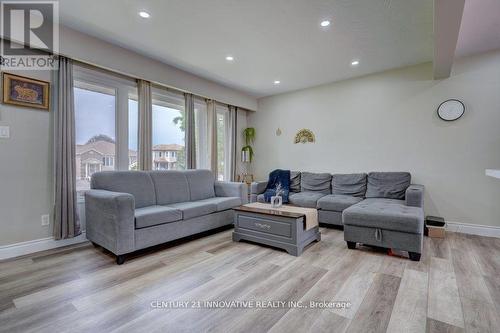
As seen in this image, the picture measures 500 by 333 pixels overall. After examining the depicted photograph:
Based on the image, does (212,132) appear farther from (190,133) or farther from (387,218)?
(387,218)

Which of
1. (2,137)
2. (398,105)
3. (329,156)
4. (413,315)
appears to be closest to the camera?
(413,315)

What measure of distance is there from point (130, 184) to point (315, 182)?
3209mm

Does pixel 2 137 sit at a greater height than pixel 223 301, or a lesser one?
greater

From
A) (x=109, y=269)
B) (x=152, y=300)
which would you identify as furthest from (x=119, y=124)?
(x=152, y=300)

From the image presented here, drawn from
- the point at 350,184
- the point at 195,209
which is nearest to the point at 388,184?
the point at 350,184

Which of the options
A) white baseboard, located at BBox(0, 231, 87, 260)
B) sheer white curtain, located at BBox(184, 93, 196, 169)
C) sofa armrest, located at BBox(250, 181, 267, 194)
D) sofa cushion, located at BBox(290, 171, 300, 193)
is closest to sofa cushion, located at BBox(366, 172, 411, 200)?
sofa cushion, located at BBox(290, 171, 300, 193)

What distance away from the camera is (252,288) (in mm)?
1979

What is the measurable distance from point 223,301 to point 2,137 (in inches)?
115

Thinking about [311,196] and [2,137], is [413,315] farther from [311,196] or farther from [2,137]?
[2,137]

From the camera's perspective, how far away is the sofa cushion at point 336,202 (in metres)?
3.69

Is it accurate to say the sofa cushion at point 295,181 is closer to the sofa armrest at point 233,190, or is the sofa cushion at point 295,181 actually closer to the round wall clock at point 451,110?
the sofa armrest at point 233,190

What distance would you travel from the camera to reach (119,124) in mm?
3545

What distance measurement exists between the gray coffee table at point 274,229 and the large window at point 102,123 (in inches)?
79.2

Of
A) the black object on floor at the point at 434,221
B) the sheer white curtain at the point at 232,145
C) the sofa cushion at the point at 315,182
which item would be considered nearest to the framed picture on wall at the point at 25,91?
the sheer white curtain at the point at 232,145
